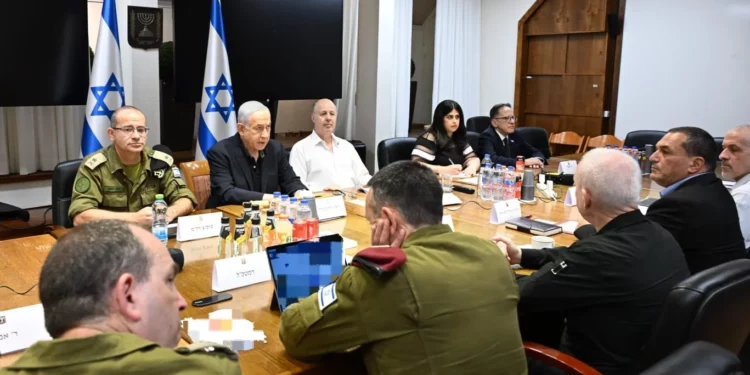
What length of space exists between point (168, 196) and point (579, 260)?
1982mm

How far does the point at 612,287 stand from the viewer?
178 cm

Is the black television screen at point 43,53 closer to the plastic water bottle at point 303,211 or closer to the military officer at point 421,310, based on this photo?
the plastic water bottle at point 303,211

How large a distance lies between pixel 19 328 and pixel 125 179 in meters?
1.42

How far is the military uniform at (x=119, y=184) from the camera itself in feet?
8.95

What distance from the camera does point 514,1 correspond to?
24.8ft

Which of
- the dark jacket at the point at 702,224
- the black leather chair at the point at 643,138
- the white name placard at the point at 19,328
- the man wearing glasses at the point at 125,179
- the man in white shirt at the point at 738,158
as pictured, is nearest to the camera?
the white name placard at the point at 19,328

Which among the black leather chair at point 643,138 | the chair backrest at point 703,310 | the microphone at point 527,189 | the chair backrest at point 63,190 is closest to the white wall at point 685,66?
the black leather chair at point 643,138

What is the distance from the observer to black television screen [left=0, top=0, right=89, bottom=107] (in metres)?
4.21

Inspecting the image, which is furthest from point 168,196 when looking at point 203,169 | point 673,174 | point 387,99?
point 387,99

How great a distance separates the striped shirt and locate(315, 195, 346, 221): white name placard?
1811mm

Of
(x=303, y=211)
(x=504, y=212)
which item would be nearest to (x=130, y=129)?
(x=303, y=211)

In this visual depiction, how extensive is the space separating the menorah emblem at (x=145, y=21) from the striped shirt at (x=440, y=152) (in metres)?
2.26

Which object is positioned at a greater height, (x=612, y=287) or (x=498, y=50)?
(x=498, y=50)

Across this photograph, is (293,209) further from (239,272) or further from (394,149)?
(394,149)
